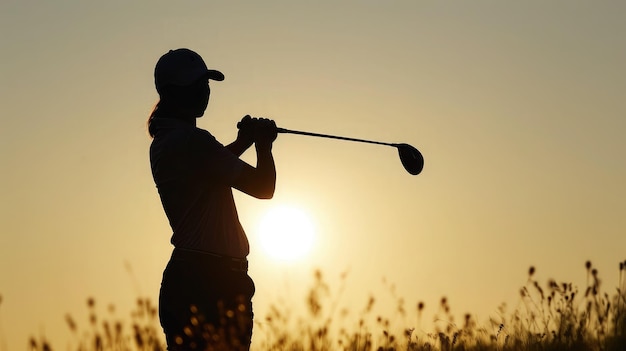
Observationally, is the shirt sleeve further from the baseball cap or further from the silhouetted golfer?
the baseball cap

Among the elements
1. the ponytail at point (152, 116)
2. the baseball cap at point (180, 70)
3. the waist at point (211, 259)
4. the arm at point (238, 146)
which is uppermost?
the baseball cap at point (180, 70)

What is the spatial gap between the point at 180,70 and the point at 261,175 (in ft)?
3.15

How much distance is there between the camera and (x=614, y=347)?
7.25 meters

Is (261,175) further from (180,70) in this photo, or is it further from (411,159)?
(411,159)

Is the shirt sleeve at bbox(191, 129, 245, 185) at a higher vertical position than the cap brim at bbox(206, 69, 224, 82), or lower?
lower

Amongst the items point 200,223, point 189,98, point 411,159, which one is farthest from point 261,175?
point 411,159

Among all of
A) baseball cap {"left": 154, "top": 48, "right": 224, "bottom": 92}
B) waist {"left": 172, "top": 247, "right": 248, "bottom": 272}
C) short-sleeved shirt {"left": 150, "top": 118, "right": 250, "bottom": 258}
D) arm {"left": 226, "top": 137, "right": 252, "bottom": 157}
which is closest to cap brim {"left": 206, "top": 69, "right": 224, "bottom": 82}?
baseball cap {"left": 154, "top": 48, "right": 224, "bottom": 92}

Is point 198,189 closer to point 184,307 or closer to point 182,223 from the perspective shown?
point 182,223

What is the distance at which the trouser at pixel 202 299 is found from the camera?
6.32 metres

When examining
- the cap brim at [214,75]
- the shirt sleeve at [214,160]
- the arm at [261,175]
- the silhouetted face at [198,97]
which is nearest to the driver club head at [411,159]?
the arm at [261,175]

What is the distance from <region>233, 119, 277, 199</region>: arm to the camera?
6492 millimetres

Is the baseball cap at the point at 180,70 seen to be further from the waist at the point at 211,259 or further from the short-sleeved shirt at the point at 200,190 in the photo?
the waist at the point at 211,259

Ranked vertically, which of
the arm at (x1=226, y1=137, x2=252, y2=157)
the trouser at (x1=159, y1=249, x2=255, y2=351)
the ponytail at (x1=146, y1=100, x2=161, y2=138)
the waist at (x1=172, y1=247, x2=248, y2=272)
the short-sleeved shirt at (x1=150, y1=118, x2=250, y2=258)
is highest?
the arm at (x1=226, y1=137, x2=252, y2=157)

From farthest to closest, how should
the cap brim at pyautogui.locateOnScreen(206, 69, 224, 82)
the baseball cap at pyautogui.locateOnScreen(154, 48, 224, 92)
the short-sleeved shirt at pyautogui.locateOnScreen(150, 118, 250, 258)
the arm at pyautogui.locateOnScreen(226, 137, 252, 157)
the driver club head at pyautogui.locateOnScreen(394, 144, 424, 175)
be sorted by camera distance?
1. the driver club head at pyautogui.locateOnScreen(394, 144, 424, 175)
2. the arm at pyautogui.locateOnScreen(226, 137, 252, 157)
3. the cap brim at pyautogui.locateOnScreen(206, 69, 224, 82)
4. the baseball cap at pyautogui.locateOnScreen(154, 48, 224, 92)
5. the short-sleeved shirt at pyautogui.locateOnScreen(150, 118, 250, 258)
